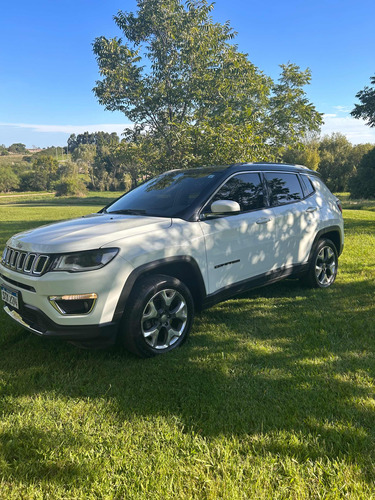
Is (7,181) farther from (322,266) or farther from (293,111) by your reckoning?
(322,266)

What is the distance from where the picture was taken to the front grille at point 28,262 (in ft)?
9.80

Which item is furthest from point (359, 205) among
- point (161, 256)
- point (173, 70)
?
point (161, 256)

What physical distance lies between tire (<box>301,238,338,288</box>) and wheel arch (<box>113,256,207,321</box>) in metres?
2.12

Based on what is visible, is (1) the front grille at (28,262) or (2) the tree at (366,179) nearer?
(1) the front grille at (28,262)

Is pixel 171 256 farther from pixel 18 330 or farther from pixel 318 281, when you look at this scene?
pixel 318 281

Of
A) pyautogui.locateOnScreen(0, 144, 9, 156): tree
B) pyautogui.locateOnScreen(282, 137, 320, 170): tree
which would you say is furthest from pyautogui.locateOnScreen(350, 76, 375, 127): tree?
pyautogui.locateOnScreen(0, 144, 9, 156): tree

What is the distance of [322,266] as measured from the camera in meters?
5.32

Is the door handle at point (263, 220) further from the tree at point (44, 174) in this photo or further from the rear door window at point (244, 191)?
the tree at point (44, 174)

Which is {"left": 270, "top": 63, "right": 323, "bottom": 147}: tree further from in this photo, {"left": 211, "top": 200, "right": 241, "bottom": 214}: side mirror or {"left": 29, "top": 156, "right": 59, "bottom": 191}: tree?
{"left": 29, "top": 156, "right": 59, "bottom": 191}: tree

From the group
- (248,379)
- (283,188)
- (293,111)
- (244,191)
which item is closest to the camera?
(248,379)

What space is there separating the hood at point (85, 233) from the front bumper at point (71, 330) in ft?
1.79

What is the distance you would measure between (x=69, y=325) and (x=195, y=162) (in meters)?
9.83

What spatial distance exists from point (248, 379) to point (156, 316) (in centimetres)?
98

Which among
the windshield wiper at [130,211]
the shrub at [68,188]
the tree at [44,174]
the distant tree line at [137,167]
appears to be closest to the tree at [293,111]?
the distant tree line at [137,167]
